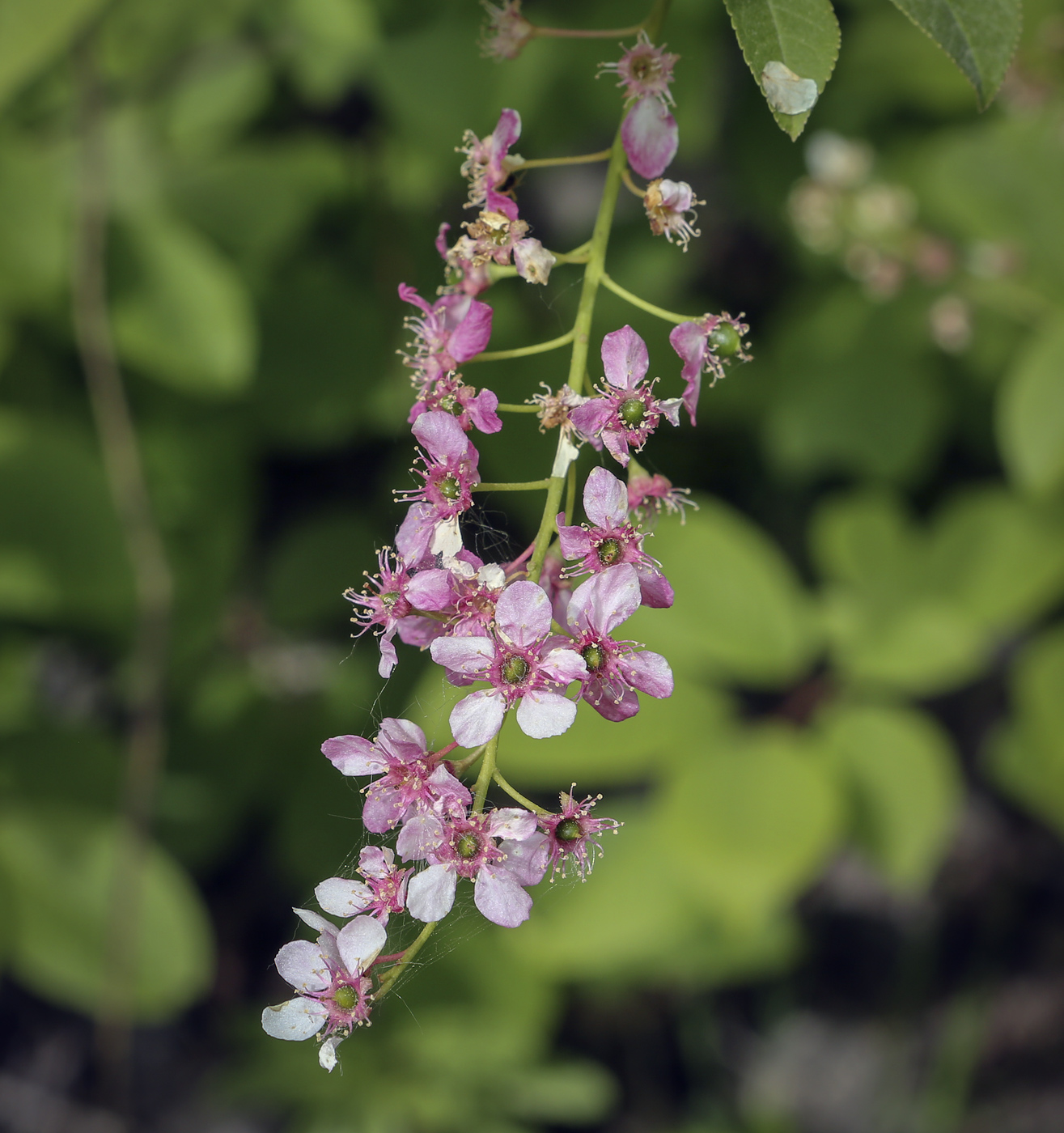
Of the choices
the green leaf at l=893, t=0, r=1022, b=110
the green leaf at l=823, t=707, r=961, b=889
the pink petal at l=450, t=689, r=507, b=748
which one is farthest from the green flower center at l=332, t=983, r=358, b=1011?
the green leaf at l=823, t=707, r=961, b=889

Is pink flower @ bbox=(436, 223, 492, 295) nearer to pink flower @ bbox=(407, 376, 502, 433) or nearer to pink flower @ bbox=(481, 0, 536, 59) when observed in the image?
pink flower @ bbox=(407, 376, 502, 433)

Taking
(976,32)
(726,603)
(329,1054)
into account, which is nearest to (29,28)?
(976,32)

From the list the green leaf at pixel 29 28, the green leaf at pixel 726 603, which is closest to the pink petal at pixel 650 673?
the green leaf at pixel 29 28

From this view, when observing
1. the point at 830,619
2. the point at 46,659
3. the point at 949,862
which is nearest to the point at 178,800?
the point at 46,659

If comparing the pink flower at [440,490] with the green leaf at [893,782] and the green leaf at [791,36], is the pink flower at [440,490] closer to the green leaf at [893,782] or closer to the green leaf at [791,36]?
the green leaf at [791,36]

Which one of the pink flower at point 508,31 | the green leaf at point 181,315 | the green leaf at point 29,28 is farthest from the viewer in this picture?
the green leaf at point 181,315

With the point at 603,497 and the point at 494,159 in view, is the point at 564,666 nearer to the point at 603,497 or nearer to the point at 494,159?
the point at 603,497
